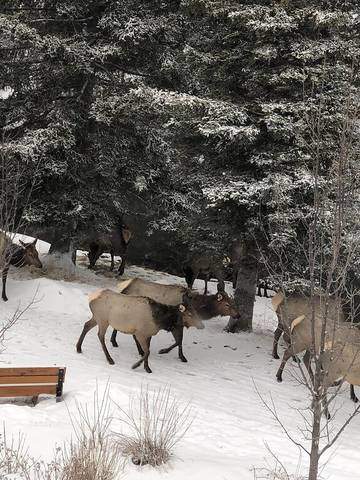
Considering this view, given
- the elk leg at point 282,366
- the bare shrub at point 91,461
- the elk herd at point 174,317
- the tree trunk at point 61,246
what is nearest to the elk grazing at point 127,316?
the elk herd at point 174,317

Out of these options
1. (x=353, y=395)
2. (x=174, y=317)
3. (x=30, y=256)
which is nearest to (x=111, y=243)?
(x=30, y=256)

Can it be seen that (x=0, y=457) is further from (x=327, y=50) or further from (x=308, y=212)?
(x=327, y=50)

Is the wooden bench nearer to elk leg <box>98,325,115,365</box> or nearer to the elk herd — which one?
the elk herd

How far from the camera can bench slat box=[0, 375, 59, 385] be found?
7.79 m

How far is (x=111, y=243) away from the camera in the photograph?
17.8 m

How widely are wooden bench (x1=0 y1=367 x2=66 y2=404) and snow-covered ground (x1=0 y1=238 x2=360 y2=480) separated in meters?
0.22

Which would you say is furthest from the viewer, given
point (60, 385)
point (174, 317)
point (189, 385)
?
point (174, 317)

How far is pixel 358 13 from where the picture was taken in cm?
1153

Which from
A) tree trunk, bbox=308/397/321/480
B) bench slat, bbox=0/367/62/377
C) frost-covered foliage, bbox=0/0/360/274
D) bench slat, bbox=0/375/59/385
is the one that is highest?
frost-covered foliage, bbox=0/0/360/274

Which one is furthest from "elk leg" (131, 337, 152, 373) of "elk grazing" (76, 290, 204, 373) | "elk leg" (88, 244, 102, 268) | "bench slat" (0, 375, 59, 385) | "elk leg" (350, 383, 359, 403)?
"elk leg" (88, 244, 102, 268)

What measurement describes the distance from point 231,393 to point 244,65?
6.78 m

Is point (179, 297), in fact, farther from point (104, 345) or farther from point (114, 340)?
point (104, 345)

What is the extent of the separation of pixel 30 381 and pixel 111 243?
10162 mm

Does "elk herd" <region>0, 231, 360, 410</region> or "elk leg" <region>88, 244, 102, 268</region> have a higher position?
"elk leg" <region>88, 244, 102, 268</region>
